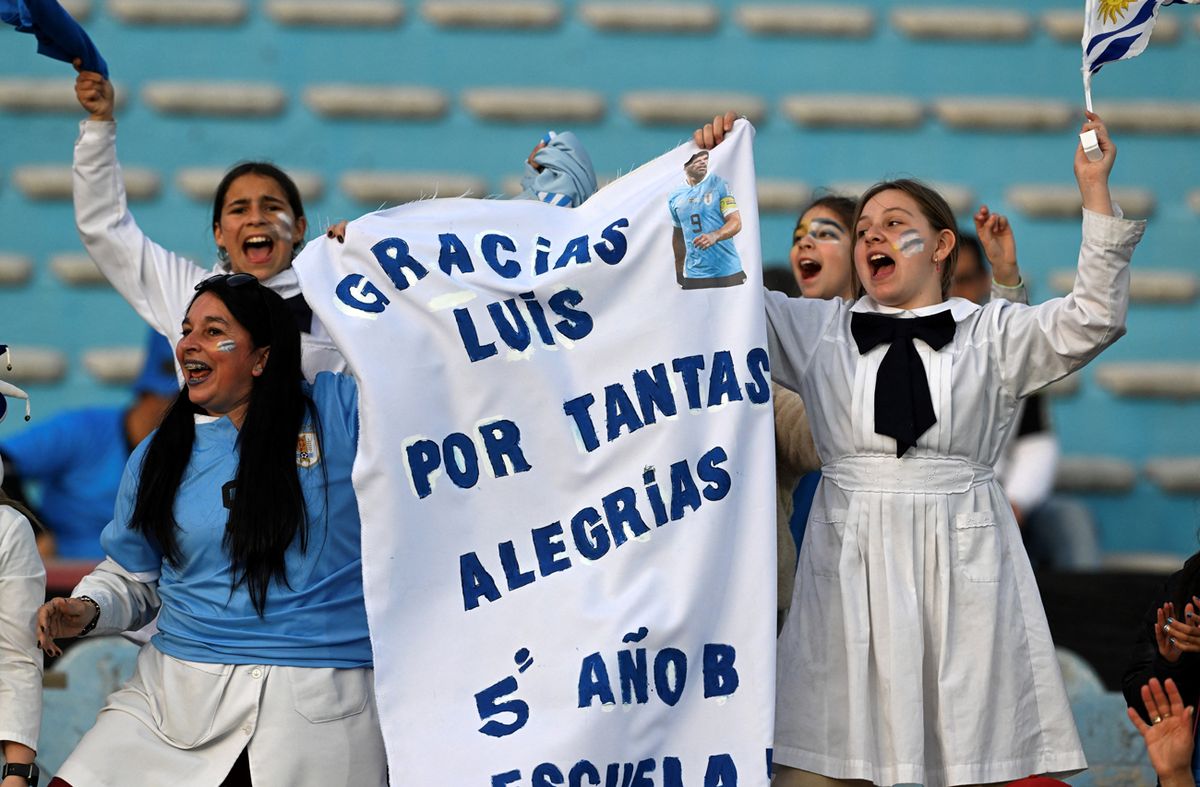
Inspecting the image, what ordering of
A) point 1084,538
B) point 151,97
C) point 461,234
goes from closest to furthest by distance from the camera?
point 461,234
point 1084,538
point 151,97

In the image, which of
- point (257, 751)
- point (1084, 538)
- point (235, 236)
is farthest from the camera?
point (1084, 538)

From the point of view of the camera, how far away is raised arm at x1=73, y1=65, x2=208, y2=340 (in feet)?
17.9

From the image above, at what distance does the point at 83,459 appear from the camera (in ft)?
24.3

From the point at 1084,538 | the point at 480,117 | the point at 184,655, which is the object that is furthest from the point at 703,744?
the point at 480,117

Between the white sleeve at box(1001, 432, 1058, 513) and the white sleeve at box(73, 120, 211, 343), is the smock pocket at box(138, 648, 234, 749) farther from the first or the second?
the white sleeve at box(1001, 432, 1058, 513)

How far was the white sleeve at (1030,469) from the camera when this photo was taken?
23.9 feet

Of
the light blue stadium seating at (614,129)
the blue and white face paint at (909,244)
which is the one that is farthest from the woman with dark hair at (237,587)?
the light blue stadium seating at (614,129)

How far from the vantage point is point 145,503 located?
458cm

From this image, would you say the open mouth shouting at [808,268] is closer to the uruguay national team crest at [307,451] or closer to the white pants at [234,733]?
the uruguay national team crest at [307,451]

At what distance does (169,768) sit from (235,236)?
1.65 m

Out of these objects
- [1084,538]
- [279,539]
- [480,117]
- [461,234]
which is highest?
[480,117]

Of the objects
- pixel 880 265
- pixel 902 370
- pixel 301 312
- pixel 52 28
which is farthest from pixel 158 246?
pixel 902 370

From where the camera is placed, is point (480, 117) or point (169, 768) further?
point (480, 117)

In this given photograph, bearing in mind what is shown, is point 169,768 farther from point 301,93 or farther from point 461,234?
point 301,93
